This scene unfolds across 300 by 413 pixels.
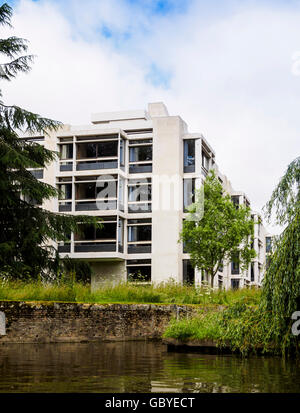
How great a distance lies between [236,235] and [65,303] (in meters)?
22.9

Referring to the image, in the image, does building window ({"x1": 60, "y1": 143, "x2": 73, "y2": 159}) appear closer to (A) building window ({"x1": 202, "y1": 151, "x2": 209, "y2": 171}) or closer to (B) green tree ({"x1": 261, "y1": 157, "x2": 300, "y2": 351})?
(A) building window ({"x1": 202, "y1": 151, "x2": 209, "y2": 171})

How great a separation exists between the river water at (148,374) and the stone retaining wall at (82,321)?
4688 mm

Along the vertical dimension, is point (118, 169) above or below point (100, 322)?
above

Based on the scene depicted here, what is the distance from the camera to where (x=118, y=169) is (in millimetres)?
49281

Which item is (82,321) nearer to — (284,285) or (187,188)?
(284,285)

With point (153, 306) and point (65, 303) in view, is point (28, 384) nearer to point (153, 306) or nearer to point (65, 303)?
point (65, 303)

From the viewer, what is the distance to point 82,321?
60.0ft

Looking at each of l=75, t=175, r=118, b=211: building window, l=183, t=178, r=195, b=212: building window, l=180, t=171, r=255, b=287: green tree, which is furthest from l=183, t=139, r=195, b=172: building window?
l=180, t=171, r=255, b=287: green tree

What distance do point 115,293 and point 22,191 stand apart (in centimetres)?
605

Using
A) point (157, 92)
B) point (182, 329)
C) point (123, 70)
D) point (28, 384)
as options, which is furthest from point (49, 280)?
point (157, 92)

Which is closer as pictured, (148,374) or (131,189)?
(148,374)

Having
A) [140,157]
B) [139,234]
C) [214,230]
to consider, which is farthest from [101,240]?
[214,230]

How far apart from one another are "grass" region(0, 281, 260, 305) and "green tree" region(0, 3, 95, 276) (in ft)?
6.47
